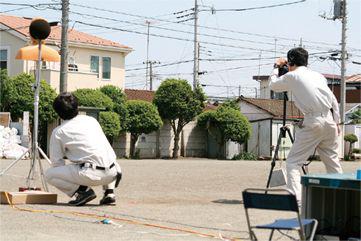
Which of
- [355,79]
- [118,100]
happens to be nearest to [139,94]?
[118,100]

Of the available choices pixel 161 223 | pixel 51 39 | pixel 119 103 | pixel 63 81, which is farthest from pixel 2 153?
pixel 161 223

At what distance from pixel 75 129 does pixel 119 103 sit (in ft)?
81.4

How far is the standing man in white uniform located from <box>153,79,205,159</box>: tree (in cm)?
2646

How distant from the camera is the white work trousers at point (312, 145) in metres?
8.77

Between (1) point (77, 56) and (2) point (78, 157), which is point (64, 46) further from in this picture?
(2) point (78, 157)

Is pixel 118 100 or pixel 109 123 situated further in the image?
pixel 118 100

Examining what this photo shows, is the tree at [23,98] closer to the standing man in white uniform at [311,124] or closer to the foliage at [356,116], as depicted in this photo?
the standing man in white uniform at [311,124]

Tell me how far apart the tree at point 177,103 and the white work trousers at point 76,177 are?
86.3 ft

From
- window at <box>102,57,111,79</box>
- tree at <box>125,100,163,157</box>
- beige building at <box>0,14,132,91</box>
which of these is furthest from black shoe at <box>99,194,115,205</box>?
window at <box>102,57,111,79</box>

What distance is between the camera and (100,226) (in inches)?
289

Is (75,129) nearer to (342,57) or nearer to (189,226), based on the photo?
(189,226)

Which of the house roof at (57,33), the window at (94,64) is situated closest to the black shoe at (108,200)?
the house roof at (57,33)

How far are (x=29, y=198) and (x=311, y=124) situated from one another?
153 inches

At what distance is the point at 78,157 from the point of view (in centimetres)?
902
